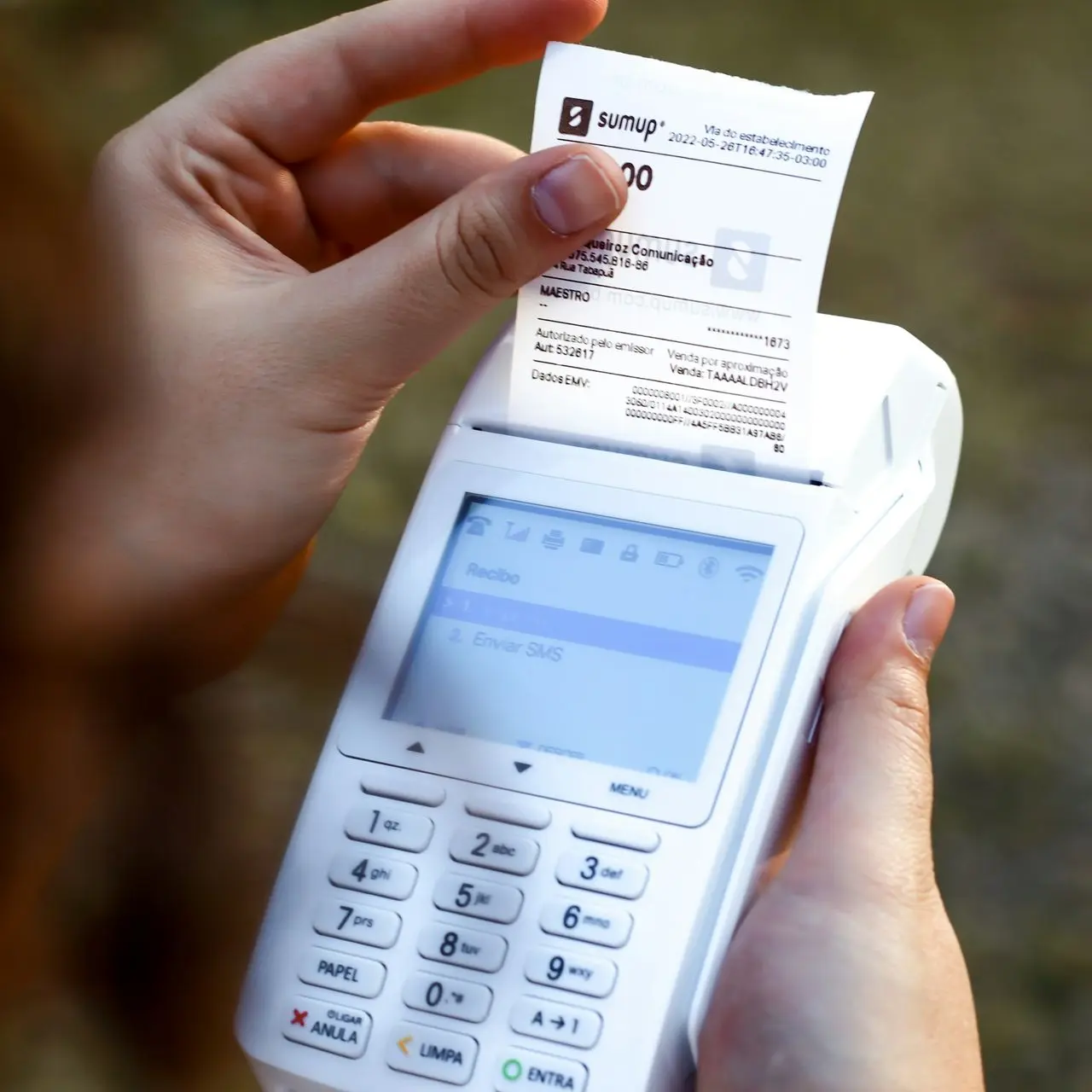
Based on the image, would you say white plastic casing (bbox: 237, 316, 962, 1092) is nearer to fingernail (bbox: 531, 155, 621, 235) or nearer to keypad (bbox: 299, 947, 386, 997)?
keypad (bbox: 299, 947, 386, 997)

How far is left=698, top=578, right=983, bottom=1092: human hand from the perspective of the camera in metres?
0.56

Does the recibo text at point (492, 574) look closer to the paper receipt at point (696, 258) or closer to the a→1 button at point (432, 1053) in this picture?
the paper receipt at point (696, 258)

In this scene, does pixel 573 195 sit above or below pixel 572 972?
above

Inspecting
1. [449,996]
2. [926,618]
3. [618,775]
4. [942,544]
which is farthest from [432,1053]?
[942,544]

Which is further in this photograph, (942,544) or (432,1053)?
(942,544)

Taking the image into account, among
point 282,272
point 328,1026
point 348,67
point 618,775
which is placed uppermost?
point 348,67

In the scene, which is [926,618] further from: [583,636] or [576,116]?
[576,116]

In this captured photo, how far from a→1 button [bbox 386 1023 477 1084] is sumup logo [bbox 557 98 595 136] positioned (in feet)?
1.34

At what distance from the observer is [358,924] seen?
23.4 inches

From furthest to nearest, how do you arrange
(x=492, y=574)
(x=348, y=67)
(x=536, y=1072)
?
1. (x=348, y=67)
2. (x=492, y=574)
3. (x=536, y=1072)

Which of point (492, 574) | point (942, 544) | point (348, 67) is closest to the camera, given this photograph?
point (492, 574)

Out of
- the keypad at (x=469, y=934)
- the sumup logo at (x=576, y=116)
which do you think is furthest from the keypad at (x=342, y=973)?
the sumup logo at (x=576, y=116)

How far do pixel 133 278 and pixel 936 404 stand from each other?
0.42m

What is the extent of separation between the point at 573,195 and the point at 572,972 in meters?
0.34
